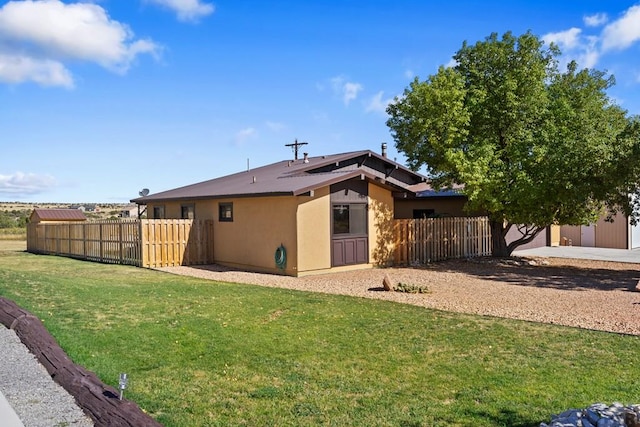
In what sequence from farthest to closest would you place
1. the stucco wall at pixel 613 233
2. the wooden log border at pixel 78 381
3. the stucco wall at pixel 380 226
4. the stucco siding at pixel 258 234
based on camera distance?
the stucco wall at pixel 613 233
the stucco wall at pixel 380 226
the stucco siding at pixel 258 234
the wooden log border at pixel 78 381

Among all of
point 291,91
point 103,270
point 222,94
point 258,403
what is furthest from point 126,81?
point 258,403

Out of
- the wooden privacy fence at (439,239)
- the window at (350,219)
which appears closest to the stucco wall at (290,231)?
the window at (350,219)

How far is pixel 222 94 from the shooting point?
54.8 feet

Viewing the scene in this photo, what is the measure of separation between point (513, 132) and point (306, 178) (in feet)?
25.4

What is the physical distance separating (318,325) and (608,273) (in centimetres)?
1179

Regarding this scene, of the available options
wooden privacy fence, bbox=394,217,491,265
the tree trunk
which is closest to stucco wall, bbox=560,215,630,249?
the tree trunk

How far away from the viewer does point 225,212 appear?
18.8 metres

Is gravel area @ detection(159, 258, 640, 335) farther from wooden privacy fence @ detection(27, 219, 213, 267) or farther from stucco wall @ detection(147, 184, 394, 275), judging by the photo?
wooden privacy fence @ detection(27, 219, 213, 267)

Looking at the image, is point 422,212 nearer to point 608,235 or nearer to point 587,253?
point 587,253

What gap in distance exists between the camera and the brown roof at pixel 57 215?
33.0m

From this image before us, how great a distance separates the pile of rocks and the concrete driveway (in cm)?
1747

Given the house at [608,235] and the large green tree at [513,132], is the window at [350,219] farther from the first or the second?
the house at [608,235]

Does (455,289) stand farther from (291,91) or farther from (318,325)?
(291,91)

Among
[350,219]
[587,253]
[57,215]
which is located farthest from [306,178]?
[57,215]
